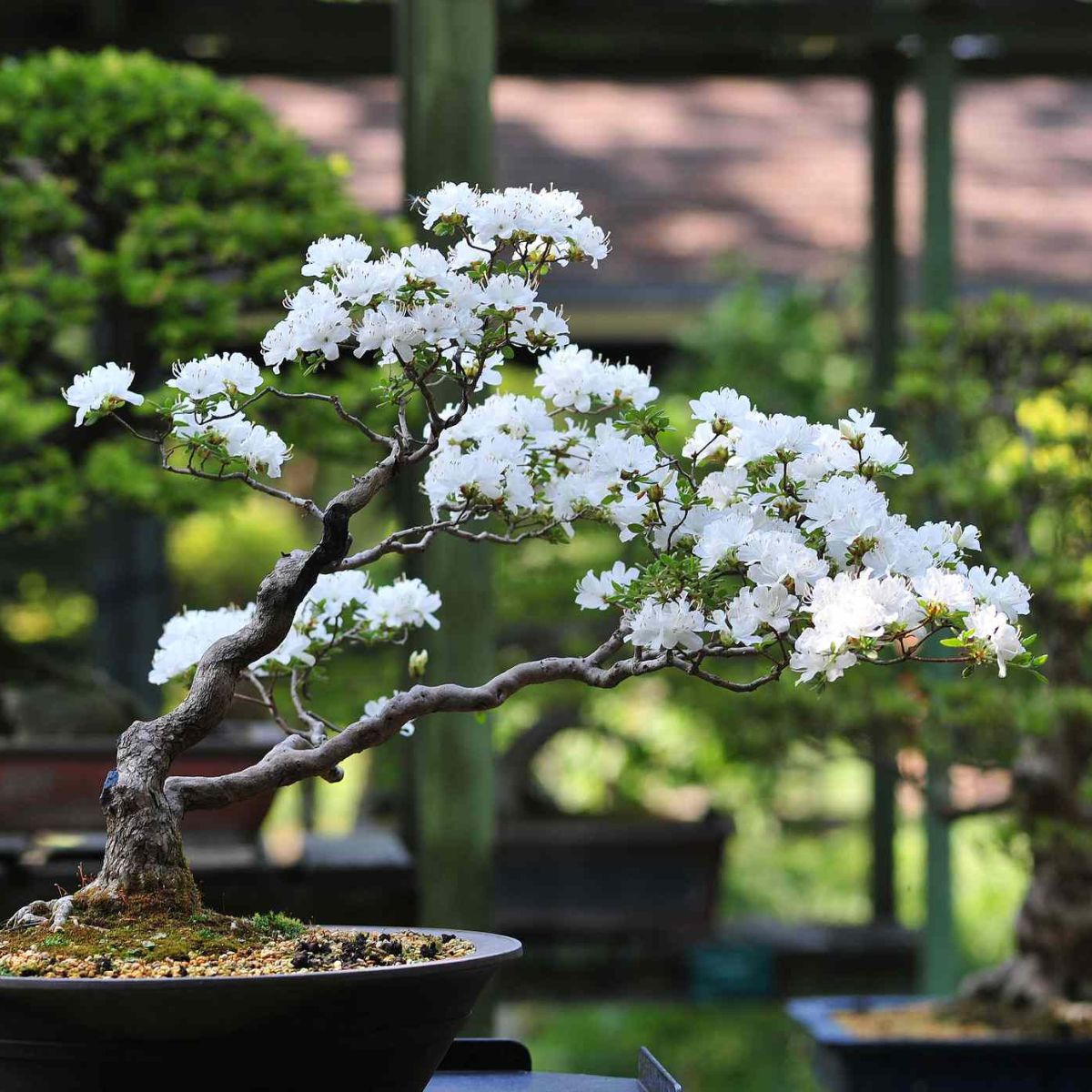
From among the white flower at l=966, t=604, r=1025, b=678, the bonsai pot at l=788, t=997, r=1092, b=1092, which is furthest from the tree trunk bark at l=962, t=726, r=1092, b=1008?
the white flower at l=966, t=604, r=1025, b=678

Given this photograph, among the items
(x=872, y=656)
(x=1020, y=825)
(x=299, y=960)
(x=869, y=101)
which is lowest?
(x=1020, y=825)

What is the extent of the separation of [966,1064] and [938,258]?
5.82 feet

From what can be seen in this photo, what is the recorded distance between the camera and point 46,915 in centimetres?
136

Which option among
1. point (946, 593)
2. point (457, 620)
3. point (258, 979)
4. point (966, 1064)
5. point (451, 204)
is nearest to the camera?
point (258, 979)

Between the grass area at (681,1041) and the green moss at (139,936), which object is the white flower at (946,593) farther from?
the grass area at (681,1041)

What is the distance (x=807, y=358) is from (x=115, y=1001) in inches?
159

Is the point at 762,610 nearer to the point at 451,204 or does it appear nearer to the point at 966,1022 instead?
the point at 451,204

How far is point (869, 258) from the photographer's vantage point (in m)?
4.43

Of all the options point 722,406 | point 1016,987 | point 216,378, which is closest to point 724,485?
point 722,406

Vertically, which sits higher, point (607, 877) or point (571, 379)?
point (571, 379)

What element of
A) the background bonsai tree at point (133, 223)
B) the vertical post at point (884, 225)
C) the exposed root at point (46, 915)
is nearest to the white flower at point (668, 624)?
the exposed root at point (46, 915)

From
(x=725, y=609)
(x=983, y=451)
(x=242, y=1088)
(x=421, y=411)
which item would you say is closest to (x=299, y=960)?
(x=242, y=1088)

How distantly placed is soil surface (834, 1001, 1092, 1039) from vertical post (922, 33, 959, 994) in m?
0.35

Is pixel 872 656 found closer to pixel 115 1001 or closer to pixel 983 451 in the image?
pixel 115 1001
